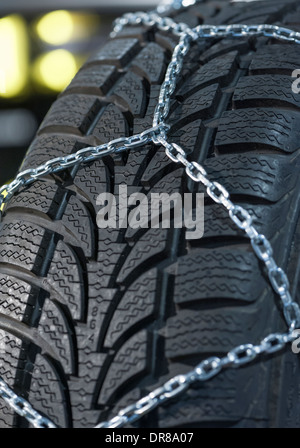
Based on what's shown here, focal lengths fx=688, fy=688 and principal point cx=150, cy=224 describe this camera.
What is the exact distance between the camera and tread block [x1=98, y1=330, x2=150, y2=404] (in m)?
0.87

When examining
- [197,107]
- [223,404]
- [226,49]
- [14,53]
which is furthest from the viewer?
[14,53]

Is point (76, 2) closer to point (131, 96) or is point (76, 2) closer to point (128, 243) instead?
point (131, 96)

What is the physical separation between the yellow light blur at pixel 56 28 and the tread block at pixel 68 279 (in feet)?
9.82

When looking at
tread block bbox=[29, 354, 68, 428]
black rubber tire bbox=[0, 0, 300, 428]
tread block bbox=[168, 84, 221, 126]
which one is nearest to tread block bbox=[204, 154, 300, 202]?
black rubber tire bbox=[0, 0, 300, 428]

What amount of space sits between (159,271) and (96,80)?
0.44m

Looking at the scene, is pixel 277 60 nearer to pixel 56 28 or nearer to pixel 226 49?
pixel 226 49

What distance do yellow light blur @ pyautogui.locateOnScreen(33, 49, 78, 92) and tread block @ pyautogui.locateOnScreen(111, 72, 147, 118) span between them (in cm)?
256

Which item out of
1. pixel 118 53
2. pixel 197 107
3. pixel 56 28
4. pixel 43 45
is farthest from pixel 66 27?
pixel 197 107

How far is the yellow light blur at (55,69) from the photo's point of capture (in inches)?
145

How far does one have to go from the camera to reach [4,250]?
1.03 m

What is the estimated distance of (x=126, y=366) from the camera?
87cm

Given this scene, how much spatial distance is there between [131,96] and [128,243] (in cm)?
30

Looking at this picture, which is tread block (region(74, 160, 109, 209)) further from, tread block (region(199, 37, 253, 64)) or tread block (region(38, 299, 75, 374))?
tread block (region(199, 37, 253, 64))

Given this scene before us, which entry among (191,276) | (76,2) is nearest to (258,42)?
(191,276)
